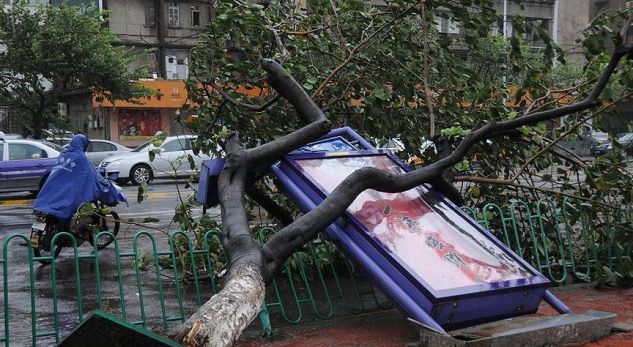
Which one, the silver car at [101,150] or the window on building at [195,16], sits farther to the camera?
the window on building at [195,16]

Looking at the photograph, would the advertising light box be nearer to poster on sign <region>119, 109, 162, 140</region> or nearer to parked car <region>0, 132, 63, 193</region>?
parked car <region>0, 132, 63, 193</region>

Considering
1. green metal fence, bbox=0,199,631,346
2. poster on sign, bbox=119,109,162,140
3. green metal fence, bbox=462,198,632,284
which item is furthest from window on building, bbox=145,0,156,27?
green metal fence, bbox=462,198,632,284

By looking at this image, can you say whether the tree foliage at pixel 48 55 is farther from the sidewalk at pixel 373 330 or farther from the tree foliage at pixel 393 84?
the sidewalk at pixel 373 330

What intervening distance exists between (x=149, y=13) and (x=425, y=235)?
36.2 m

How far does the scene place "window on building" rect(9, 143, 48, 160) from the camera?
18.3m

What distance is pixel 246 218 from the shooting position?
14.2 ft

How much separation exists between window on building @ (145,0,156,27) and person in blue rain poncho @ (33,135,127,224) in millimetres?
30690

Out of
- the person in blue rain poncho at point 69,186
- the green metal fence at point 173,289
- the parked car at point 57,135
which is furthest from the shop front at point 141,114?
the green metal fence at point 173,289

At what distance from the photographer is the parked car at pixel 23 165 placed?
18.0m

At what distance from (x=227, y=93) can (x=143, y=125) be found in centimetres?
3131

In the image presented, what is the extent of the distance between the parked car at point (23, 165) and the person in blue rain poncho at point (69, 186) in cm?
925

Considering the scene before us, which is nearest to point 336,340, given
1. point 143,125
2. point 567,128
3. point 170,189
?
point 567,128

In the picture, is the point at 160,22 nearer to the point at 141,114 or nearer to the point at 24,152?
the point at 141,114

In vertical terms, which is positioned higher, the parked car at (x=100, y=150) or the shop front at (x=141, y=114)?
the shop front at (x=141, y=114)
